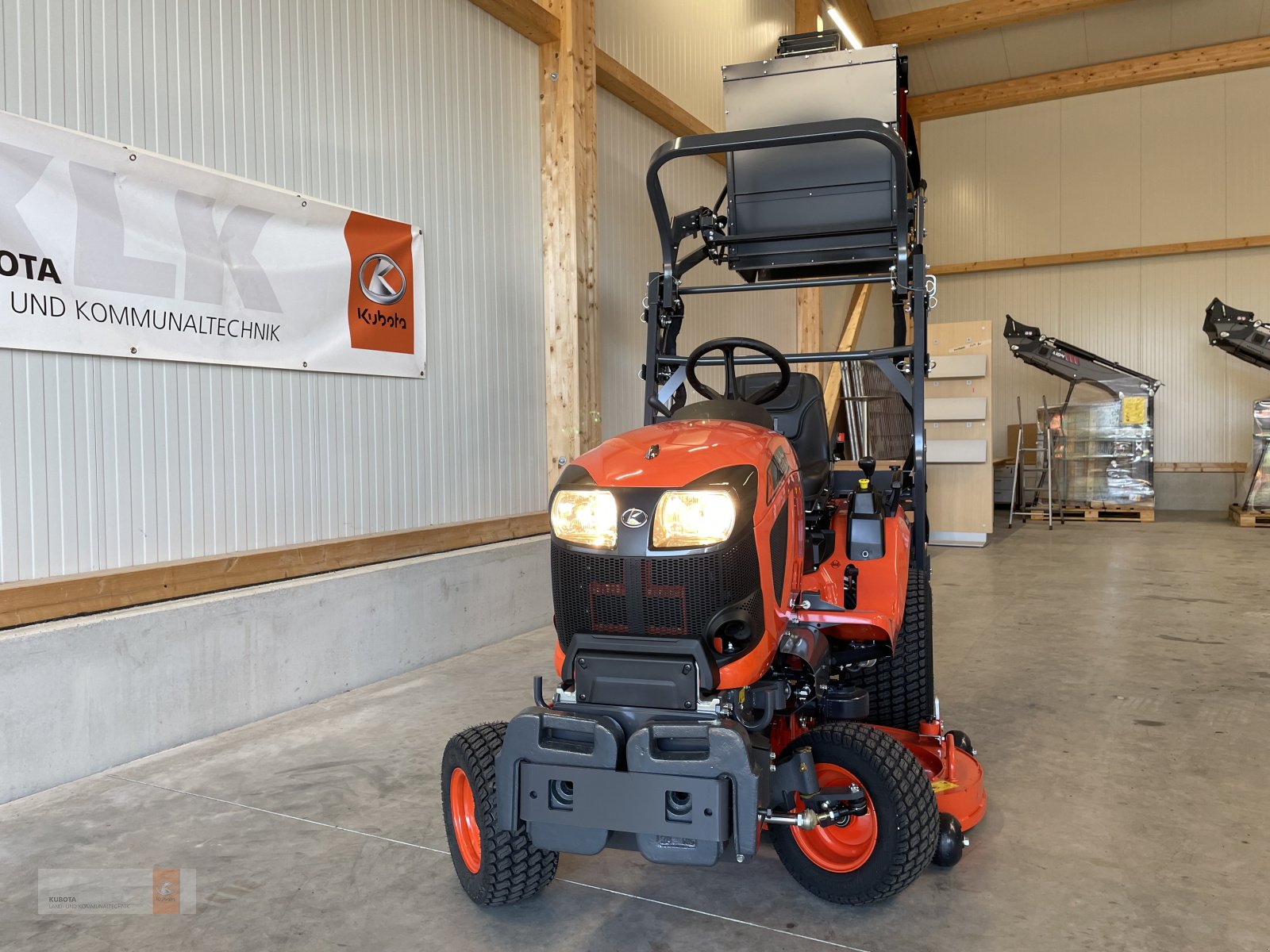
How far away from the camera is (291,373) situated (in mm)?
3992

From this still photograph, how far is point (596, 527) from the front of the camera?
1.96 m

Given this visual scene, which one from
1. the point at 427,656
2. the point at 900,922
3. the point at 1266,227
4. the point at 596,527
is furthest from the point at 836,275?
the point at 1266,227

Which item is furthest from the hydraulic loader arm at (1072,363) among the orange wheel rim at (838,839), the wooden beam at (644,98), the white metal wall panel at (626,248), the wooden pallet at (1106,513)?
the orange wheel rim at (838,839)

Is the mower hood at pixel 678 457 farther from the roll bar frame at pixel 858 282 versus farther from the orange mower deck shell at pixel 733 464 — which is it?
the roll bar frame at pixel 858 282

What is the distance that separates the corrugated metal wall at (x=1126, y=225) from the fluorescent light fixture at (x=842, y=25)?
3251mm

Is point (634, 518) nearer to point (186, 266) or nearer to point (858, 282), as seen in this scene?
point (858, 282)

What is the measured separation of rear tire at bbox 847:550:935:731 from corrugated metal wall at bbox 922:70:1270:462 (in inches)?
384

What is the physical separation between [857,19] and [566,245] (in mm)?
8047

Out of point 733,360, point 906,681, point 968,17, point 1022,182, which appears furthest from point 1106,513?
point 733,360

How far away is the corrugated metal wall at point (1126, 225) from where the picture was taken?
12.1 meters

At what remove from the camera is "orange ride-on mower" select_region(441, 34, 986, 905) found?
179cm

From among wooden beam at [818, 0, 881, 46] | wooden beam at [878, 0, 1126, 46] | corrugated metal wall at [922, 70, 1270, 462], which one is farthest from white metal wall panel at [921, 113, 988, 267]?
wooden beam at [818, 0, 881, 46]

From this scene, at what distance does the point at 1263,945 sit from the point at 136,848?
264 cm

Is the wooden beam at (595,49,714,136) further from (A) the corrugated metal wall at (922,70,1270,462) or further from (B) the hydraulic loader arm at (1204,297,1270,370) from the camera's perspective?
(A) the corrugated metal wall at (922,70,1270,462)
